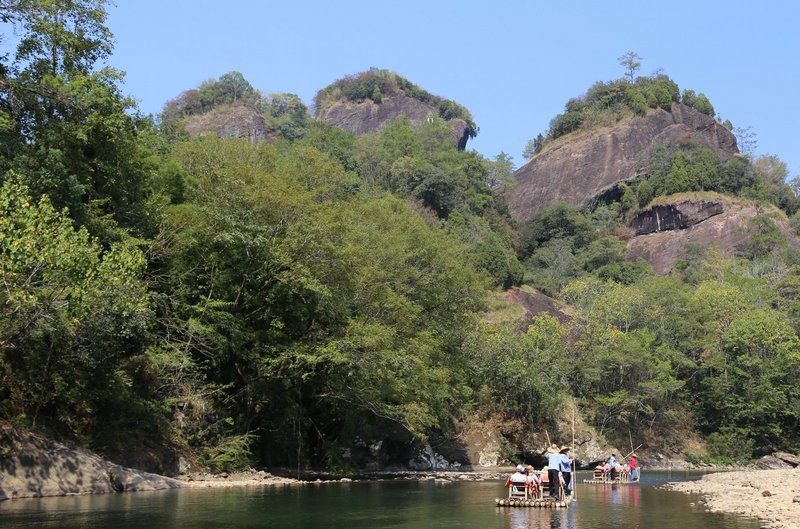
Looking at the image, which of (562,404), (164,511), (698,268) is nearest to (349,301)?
(164,511)

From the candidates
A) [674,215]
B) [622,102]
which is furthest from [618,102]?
[674,215]

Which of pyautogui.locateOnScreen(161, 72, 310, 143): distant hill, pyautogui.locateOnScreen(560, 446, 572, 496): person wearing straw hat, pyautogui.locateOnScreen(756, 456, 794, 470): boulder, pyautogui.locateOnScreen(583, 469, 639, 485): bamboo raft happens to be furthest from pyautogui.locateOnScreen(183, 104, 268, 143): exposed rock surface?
pyautogui.locateOnScreen(560, 446, 572, 496): person wearing straw hat

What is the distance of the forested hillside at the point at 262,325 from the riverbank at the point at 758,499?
14.5 metres

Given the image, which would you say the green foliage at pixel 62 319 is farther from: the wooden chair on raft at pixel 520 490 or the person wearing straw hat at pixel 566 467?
the person wearing straw hat at pixel 566 467

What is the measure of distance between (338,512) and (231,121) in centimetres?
13571

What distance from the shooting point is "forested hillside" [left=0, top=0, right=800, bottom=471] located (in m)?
29.1

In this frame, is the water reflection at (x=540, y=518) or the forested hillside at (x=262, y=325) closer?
the water reflection at (x=540, y=518)

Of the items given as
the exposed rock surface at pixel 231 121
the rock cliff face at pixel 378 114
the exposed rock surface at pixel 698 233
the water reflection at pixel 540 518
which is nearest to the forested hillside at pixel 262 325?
the water reflection at pixel 540 518

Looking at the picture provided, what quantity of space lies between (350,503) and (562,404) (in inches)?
1552

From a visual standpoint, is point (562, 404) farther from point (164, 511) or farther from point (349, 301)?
point (164, 511)

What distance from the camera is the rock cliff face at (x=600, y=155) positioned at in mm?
139625

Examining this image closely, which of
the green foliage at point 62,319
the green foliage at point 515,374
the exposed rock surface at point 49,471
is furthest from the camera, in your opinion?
the green foliage at point 515,374

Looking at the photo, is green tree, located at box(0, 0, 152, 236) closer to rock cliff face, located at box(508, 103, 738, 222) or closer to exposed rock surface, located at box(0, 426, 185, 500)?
exposed rock surface, located at box(0, 426, 185, 500)

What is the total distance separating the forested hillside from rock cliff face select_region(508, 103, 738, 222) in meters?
63.3
